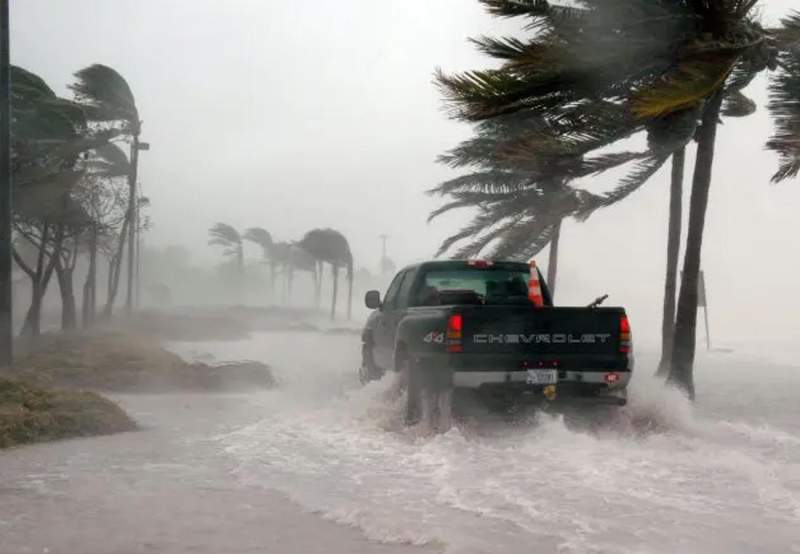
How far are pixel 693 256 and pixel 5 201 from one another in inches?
433

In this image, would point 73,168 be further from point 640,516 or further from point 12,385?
point 640,516

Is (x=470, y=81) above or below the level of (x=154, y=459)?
above

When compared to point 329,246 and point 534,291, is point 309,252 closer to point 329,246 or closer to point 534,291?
point 329,246

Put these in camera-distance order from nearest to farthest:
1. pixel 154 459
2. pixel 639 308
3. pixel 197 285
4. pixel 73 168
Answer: pixel 154 459
pixel 73 168
pixel 639 308
pixel 197 285

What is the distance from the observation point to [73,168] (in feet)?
83.9

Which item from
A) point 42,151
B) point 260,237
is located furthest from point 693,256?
point 260,237

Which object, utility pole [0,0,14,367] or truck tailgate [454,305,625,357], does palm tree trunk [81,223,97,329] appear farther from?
truck tailgate [454,305,625,357]

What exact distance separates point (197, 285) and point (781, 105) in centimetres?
13995

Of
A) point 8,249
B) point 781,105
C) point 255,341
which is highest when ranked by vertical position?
point 781,105

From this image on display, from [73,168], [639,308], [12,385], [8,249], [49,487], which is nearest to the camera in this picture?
[49,487]

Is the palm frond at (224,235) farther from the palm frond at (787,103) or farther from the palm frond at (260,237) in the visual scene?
the palm frond at (787,103)

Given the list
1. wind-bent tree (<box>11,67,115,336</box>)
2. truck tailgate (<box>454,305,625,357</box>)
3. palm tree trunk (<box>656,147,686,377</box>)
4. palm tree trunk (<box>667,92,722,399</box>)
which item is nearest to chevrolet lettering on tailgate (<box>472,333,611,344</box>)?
A: truck tailgate (<box>454,305,625,357</box>)

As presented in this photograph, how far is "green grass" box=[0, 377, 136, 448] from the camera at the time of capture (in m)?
8.81

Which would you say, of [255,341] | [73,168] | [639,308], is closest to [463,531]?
[73,168]
